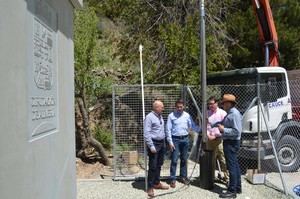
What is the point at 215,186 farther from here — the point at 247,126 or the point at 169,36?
the point at 169,36

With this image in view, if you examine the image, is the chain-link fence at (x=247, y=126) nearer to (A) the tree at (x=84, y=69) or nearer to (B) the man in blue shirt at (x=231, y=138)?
(A) the tree at (x=84, y=69)

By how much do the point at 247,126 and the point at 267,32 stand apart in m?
4.07

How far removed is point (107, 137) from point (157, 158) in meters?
4.61

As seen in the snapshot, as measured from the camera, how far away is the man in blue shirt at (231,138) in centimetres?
877

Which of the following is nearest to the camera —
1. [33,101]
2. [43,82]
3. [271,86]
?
[33,101]

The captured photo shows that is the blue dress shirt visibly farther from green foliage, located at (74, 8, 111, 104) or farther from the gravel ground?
green foliage, located at (74, 8, 111, 104)

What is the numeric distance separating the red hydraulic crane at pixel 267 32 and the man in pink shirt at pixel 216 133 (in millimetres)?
4099

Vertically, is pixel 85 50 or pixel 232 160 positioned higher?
pixel 85 50

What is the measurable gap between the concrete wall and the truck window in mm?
6792

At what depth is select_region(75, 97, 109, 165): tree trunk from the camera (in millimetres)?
12297

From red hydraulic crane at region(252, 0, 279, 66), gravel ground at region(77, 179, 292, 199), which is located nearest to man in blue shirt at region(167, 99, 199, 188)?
gravel ground at region(77, 179, 292, 199)

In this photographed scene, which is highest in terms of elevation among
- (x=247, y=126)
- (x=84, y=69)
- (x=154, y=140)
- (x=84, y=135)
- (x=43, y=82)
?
(x=84, y=69)

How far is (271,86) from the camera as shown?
1116 cm

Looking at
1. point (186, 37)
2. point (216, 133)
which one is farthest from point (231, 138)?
point (186, 37)
